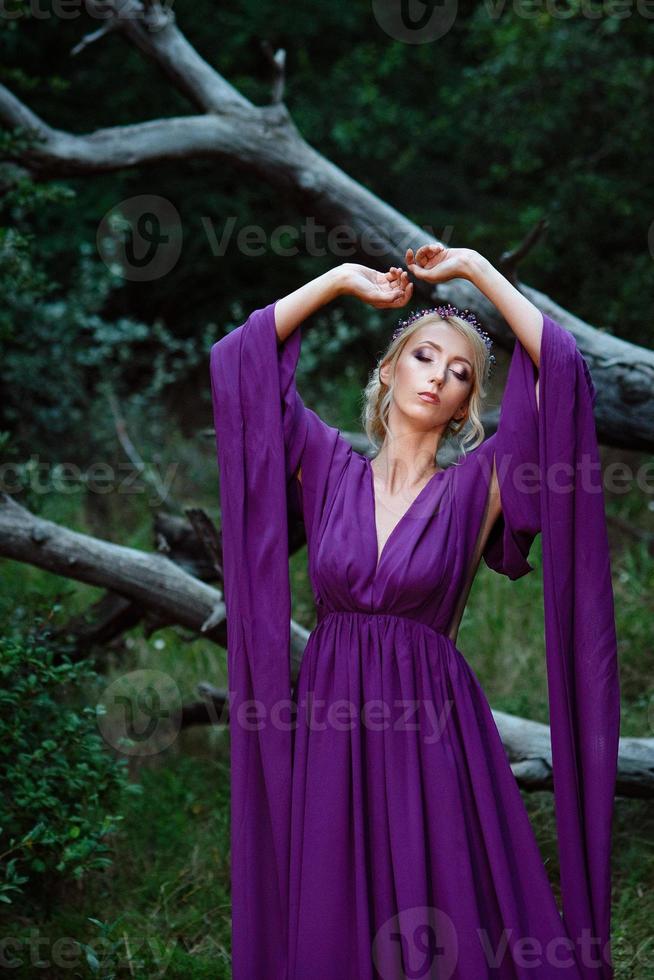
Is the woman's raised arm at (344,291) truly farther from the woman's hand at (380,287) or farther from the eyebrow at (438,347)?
the eyebrow at (438,347)

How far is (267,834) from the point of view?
8.16 ft

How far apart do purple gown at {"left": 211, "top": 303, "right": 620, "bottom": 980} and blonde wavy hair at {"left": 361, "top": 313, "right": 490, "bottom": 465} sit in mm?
113

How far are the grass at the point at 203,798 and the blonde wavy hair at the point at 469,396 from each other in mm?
1421

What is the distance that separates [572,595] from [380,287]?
79 cm

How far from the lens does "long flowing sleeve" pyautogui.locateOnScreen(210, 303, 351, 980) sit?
244 cm

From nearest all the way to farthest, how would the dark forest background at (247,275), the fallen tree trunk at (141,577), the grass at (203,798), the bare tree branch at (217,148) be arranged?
the grass at (203,798) → the fallen tree trunk at (141,577) → the dark forest background at (247,275) → the bare tree branch at (217,148)

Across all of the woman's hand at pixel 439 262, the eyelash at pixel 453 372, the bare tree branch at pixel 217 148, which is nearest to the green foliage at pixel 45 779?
the eyelash at pixel 453 372

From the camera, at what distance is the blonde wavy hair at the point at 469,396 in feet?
8.29

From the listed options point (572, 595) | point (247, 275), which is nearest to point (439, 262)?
point (572, 595)

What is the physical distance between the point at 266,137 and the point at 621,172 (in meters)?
3.27

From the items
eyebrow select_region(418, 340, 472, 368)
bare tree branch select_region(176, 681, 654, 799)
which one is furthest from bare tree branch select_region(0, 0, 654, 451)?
bare tree branch select_region(176, 681, 654, 799)

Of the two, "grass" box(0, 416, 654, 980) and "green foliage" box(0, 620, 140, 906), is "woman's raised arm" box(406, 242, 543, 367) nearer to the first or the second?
"green foliage" box(0, 620, 140, 906)

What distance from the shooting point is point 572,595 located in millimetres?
2439

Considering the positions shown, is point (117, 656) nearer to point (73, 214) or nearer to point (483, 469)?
point (483, 469)
